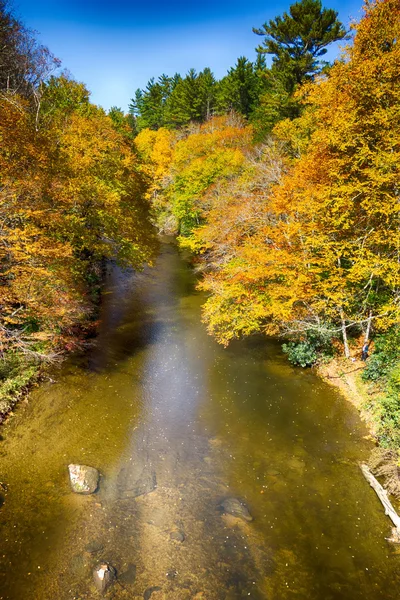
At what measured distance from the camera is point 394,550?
8.55m

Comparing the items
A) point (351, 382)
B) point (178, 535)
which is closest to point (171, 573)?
point (178, 535)

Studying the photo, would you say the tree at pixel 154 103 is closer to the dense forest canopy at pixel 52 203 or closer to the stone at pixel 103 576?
the dense forest canopy at pixel 52 203

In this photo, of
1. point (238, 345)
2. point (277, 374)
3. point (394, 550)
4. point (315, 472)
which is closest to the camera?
point (394, 550)

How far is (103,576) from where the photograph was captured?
7840 millimetres

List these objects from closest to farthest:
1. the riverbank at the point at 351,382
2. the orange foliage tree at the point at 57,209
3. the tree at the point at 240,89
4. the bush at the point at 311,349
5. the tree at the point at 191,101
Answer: the orange foliage tree at the point at 57,209, the riverbank at the point at 351,382, the bush at the point at 311,349, the tree at the point at 240,89, the tree at the point at 191,101

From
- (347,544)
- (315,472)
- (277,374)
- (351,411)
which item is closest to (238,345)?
(277,374)

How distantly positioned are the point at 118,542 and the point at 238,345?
13.1 m

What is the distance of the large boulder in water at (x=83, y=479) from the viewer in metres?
10.2

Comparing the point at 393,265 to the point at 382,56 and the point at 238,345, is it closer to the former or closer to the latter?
the point at 382,56

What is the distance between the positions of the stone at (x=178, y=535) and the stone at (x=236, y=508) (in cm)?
145

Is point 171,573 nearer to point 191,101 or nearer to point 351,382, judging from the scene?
point 351,382

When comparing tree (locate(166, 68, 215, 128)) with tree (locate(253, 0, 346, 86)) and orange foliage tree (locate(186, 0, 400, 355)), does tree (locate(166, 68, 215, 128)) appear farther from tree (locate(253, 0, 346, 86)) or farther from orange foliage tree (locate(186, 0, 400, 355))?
orange foliage tree (locate(186, 0, 400, 355))

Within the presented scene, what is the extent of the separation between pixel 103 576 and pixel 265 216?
1837 centimetres

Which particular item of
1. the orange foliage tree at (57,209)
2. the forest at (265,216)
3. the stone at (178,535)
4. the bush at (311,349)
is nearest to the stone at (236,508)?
the stone at (178,535)
